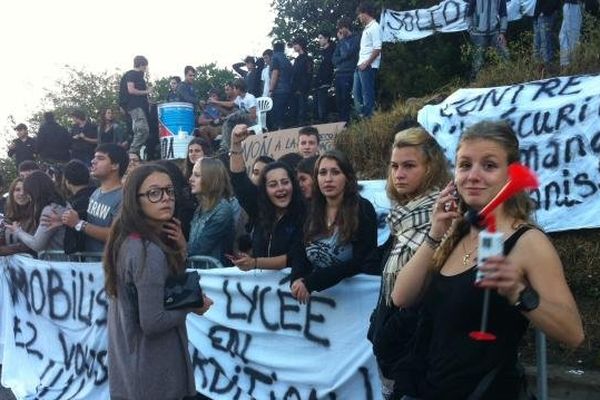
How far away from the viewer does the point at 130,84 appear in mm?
12422

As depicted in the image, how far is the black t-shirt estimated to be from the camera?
40.5 ft

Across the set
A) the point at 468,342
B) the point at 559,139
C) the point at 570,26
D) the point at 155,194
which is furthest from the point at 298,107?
the point at 468,342

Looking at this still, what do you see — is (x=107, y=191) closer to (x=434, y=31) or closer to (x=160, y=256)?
(x=160, y=256)

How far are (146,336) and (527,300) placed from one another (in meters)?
1.94

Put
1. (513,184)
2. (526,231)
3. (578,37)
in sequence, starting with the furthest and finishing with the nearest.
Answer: (578,37)
(526,231)
(513,184)

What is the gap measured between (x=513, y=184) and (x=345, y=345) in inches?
91.3

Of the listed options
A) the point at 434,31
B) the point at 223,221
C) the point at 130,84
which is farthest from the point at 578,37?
the point at 130,84

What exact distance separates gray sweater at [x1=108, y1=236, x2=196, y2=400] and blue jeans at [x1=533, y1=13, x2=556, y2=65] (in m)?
6.22

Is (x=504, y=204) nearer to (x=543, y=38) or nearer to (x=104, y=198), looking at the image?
(x=104, y=198)

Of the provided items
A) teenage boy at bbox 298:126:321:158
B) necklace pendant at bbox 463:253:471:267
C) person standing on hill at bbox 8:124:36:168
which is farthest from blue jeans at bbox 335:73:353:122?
necklace pendant at bbox 463:253:471:267

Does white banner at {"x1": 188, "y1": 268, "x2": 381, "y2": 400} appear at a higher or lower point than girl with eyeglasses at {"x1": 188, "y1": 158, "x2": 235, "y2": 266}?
lower

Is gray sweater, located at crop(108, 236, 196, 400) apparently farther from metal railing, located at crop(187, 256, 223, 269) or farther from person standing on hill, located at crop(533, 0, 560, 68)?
person standing on hill, located at crop(533, 0, 560, 68)

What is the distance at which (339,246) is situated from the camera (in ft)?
12.5

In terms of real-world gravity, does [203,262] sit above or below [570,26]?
below
